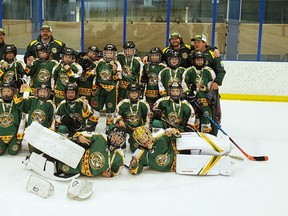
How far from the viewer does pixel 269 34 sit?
7684 millimetres

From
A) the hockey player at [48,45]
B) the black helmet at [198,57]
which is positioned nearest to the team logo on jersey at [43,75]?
the hockey player at [48,45]

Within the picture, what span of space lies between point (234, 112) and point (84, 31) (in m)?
3.21

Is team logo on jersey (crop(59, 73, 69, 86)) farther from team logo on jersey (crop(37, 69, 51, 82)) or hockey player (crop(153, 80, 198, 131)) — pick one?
hockey player (crop(153, 80, 198, 131))

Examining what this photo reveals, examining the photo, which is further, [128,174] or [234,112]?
[234,112]

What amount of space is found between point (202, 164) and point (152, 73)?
5.10 feet

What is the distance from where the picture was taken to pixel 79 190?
10.2 feet

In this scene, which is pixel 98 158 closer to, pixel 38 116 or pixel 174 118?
pixel 38 116

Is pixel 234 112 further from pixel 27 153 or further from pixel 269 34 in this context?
pixel 27 153

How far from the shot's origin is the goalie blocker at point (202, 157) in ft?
12.1

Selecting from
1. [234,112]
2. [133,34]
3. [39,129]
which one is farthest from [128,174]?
[133,34]

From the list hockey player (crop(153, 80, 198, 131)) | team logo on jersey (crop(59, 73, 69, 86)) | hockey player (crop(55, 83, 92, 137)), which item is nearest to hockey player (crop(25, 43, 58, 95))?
team logo on jersey (crop(59, 73, 69, 86))

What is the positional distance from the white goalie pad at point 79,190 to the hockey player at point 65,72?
1.84 meters

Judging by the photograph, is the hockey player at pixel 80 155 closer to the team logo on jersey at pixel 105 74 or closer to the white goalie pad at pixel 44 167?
the white goalie pad at pixel 44 167

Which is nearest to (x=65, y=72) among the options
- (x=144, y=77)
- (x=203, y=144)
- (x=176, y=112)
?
(x=144, y=77)
